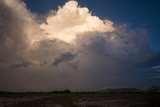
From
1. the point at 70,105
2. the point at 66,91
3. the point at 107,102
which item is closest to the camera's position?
Result: the point at 70,105

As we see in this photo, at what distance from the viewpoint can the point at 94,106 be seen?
83.0 meters

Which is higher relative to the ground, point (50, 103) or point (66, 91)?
point (66, 91)

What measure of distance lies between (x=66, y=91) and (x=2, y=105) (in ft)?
190

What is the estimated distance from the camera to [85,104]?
8662 cm

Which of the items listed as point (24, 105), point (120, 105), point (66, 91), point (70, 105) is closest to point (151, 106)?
point (120, 105)

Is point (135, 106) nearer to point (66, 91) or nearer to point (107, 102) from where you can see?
point (107, 102)

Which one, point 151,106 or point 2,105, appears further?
point 2,105

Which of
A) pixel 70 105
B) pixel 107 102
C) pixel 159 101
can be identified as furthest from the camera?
pixel 107 102

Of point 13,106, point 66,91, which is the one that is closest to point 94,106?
point 13,106

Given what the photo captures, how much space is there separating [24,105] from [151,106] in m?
36.5

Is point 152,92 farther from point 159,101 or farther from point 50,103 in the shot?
point 50,103

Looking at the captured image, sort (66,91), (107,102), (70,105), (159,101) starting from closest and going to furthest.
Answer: (159,101) < (70,105) < (107,102) < (66,91)

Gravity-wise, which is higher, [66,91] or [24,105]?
[66,91]

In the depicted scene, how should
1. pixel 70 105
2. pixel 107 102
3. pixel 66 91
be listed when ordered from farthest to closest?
pixel 66 91 → pixel 107 102 → pixel 70 105
